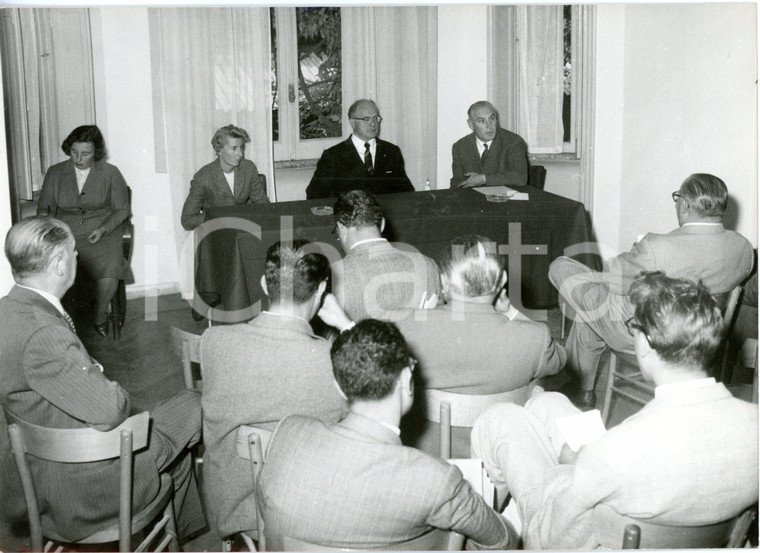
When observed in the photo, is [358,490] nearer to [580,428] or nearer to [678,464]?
[678,464]

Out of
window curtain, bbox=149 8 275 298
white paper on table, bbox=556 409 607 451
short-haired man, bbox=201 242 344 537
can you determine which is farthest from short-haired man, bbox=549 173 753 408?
window curtain, bbox=149 8 275 298

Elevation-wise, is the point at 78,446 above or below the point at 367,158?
below

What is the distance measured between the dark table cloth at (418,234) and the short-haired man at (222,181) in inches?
32.4

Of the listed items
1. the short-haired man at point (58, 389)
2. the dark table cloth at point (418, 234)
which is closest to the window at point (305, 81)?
the dark table cloth at point (418, 234)

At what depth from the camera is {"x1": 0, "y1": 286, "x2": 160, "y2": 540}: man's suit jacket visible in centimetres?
197

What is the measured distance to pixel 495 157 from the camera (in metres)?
5.41

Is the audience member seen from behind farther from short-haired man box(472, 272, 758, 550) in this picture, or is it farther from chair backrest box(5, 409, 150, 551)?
chair backrest box(5, 409, 150, 551)

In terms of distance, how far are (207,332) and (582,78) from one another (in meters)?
4.41

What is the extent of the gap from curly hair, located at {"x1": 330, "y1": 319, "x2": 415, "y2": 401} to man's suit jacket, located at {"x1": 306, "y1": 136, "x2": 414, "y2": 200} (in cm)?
342

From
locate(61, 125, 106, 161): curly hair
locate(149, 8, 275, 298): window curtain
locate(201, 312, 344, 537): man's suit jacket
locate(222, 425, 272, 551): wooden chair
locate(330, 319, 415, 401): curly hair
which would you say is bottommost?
locate(222, 425, 272, 551): wooden chair

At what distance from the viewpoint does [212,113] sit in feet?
18.8

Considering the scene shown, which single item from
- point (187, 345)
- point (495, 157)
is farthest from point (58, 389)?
point (495, 157)

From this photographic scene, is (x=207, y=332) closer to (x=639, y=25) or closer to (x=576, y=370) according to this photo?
(x=576, y=370)

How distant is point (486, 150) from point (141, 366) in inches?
112
